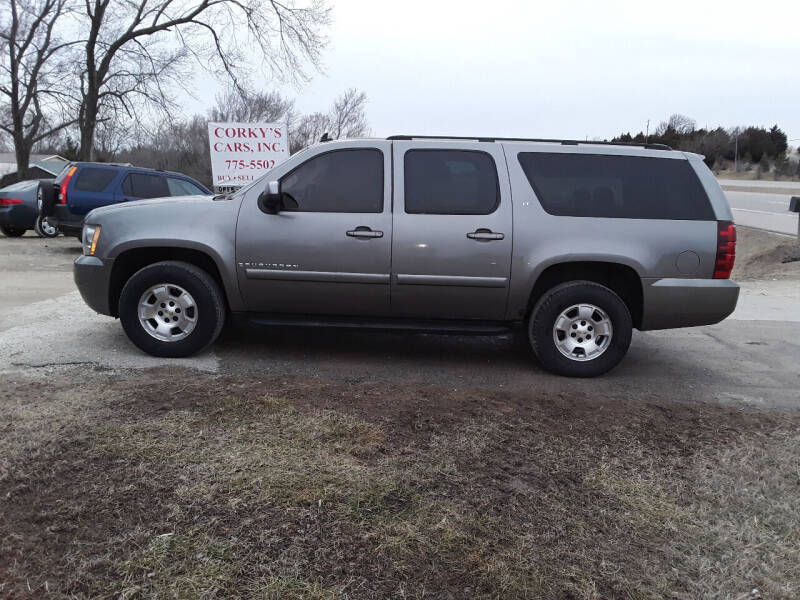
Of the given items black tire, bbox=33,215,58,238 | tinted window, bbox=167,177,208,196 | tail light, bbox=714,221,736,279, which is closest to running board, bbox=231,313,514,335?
tail light, bbox=714,221,736,279

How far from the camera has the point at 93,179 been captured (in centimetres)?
1273

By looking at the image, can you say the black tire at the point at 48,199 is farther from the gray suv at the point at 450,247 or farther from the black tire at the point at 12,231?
the gray suv at the point at 450,247

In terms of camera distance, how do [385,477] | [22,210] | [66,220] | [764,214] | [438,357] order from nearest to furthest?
[385,477] < [438,357] < [66,220] < [22,210] < [764,214]

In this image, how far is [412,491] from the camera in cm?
306

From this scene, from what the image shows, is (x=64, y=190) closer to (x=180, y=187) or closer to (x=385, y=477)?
(x=180, y=187)

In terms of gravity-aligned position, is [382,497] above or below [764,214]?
below

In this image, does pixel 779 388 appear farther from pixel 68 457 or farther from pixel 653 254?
pixel 68 457

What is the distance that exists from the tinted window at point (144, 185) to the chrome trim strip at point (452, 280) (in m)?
9.80

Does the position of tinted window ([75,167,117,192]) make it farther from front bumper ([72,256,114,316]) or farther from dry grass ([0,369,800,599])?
dry grass ([0,369,800,599])

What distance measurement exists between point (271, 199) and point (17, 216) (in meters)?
13.4

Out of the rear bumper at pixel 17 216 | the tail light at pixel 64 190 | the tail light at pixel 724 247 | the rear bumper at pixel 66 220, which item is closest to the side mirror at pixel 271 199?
the tail light at pixel 724 247

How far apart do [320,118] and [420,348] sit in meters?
47.4

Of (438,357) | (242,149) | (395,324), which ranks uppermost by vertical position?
(242,149)

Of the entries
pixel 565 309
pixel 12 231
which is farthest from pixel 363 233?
pixel 12 231
